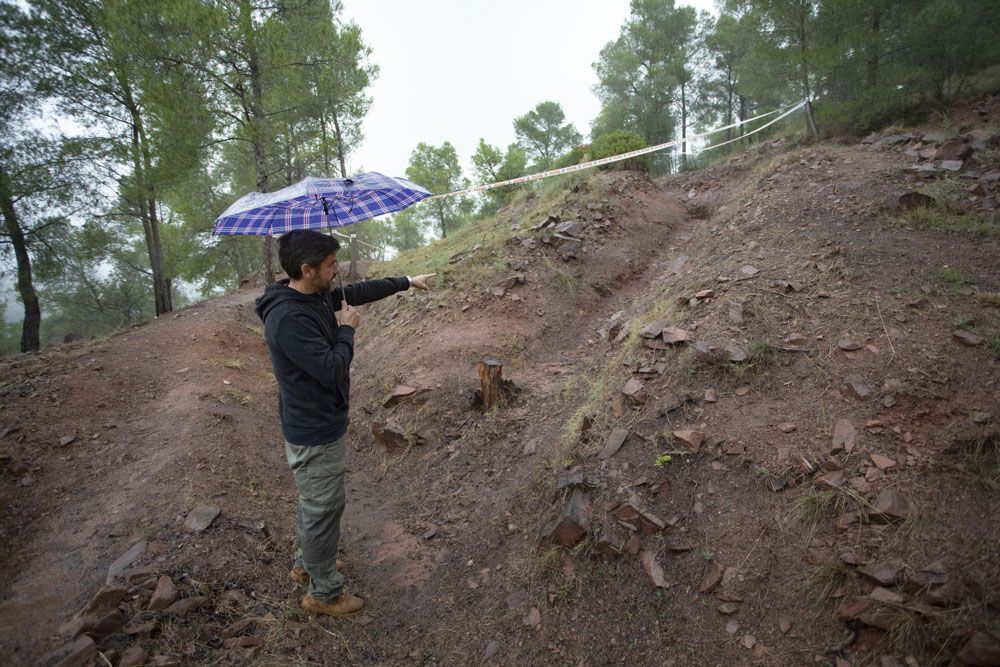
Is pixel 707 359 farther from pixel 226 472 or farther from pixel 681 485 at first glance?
pixel 226 472

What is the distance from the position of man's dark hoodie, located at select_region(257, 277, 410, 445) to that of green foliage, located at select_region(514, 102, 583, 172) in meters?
25.1

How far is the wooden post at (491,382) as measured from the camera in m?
5.16

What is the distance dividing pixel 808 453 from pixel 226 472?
16.4 ft

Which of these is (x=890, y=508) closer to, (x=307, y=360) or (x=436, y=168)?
(x=307, y=360)

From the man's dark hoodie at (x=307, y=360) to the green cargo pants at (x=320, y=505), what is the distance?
10 cm

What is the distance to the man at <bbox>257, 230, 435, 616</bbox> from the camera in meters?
2.56

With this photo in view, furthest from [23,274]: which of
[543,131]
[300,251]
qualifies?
[543,131]

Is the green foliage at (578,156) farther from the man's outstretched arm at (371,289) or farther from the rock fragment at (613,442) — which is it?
the rock fragment at (613,442)

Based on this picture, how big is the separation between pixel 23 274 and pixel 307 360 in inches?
502

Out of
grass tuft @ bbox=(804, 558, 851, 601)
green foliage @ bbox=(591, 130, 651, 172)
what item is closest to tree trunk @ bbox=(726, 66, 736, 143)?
green foliage @ bbox=(591, 130, 651, 172)

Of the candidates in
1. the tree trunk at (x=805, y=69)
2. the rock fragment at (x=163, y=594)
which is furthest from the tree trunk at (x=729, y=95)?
the rock fragment at (x=163, y=594)

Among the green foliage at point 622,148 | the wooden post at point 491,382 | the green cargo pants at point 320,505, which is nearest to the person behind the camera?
the green cargo pants at point 320,505

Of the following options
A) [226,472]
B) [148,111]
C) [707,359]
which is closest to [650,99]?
[148,111]

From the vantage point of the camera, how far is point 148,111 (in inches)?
370
